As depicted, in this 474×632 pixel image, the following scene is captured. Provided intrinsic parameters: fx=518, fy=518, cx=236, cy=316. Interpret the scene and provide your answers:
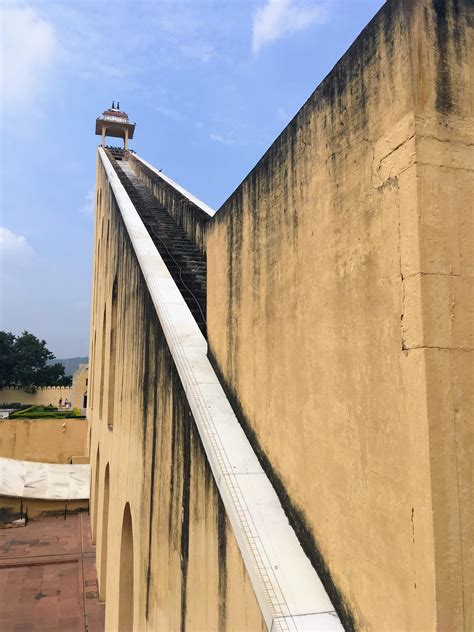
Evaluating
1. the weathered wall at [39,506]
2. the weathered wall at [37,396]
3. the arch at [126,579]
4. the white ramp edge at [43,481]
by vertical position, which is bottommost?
the weathered wall at [39,506]

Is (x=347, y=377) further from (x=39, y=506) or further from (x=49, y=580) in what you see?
(x=39, y=506)

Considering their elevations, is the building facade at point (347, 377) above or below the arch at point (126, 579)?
above

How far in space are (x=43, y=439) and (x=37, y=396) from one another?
21617 millimetres

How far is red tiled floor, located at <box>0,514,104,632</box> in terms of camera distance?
6.61m

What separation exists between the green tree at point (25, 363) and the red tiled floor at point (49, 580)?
25016 mm

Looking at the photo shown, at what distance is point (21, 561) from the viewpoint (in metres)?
8.57

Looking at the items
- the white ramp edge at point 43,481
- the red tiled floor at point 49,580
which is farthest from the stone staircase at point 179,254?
the white ramp edge at point 43,481

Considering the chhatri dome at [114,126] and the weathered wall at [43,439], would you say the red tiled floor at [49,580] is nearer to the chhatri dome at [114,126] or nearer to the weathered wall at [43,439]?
the weathered wall at [43,439]

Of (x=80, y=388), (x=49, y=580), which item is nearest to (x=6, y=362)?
(x=80, y=388)

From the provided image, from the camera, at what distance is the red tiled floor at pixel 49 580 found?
661 cm

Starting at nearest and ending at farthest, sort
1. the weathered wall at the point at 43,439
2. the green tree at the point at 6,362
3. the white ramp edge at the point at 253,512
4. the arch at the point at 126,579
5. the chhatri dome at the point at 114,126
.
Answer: the white ramp edge at the point at 253,512 → the arch at the point at 126,579 → the weathered wall at the point at 43,439 → the chhatri dome at the point at 114,126 → the green tree at the point at 6,362

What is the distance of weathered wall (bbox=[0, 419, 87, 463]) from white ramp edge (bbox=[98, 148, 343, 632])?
40.9 ft

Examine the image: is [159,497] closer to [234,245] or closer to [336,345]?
[234,245]

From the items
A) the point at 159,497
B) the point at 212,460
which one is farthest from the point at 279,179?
the point at 159,497
